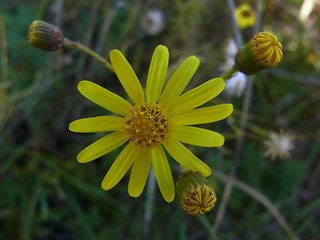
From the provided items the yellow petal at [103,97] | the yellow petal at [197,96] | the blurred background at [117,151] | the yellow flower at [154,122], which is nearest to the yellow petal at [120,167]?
the yellow flower at [154,122]

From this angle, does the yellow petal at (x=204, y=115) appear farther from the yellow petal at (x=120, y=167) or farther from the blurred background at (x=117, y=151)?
the blurred background at (x=117, y=151)

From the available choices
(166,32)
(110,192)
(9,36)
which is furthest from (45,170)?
(166,32)

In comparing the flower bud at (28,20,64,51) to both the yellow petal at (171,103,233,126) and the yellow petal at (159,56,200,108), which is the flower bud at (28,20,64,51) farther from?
the yellow petal at (171,103,233,126)

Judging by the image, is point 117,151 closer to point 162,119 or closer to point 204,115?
point 162,119

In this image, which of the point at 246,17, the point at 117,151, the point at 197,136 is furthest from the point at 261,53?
the point at 246,17

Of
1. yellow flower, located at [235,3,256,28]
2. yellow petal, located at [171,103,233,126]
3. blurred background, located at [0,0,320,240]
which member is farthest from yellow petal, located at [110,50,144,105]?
yellow flower, located at [235,3,256,28]

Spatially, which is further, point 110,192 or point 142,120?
point 110,192

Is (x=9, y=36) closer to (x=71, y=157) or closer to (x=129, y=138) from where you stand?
(x=71, y=157)
